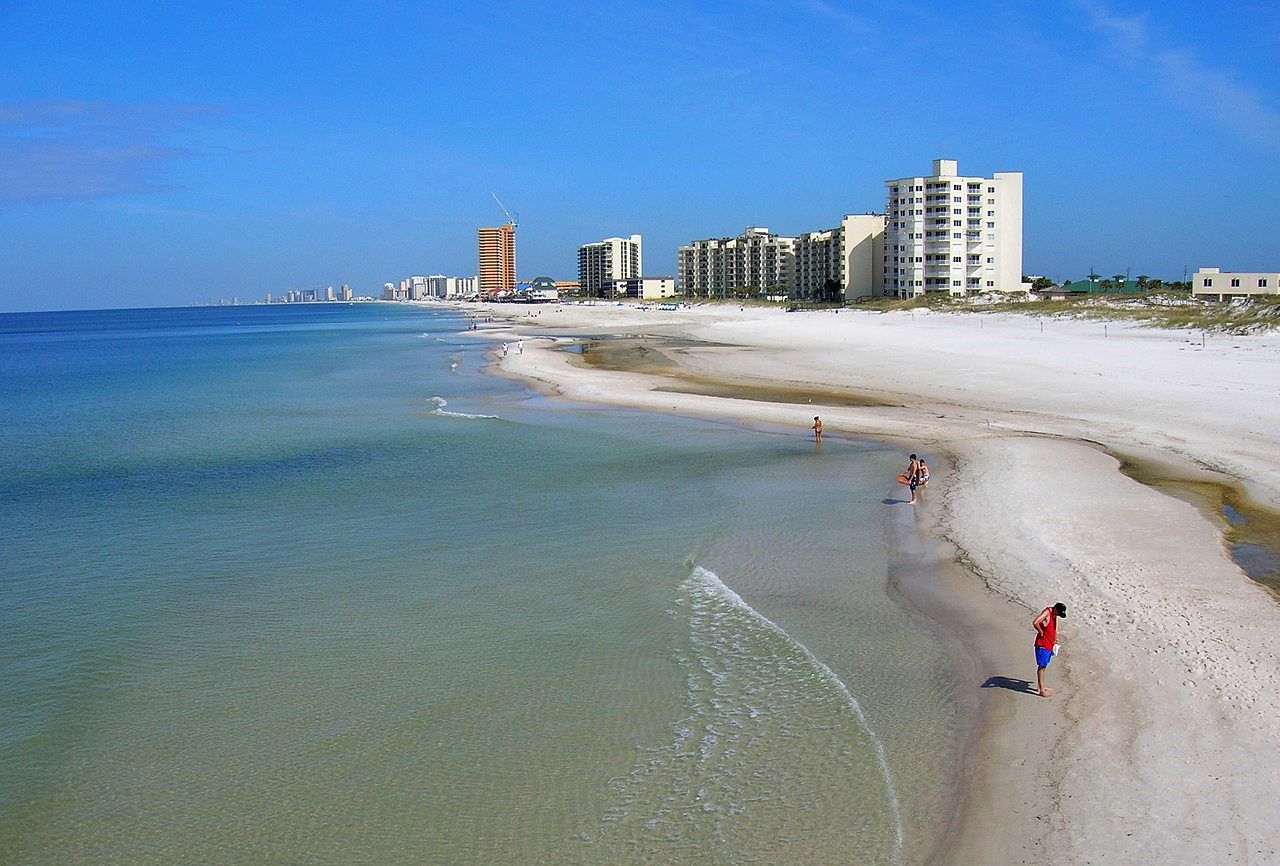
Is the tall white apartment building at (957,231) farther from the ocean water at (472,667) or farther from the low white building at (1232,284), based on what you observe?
the ocean water at (472,667)

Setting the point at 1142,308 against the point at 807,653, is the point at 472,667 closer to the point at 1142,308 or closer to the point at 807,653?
the point at 807,653

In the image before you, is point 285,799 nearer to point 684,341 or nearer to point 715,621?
point 715,621

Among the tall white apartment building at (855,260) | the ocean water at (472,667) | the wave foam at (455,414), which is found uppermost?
the tall white apartment building at (855,260)

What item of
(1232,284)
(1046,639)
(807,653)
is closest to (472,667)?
(807,653)

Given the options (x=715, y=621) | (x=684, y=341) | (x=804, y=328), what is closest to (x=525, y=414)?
(x=715, y=621)

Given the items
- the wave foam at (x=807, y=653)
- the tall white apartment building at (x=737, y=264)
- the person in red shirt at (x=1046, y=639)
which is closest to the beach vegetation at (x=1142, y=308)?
the wave foam at (x=807, y=653)

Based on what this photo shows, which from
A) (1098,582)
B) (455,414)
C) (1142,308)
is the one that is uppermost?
(1142,308)

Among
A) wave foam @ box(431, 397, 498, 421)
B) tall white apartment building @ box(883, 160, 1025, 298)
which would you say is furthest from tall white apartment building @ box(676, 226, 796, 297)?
wave foam @ box(431, 397, 498, 421)

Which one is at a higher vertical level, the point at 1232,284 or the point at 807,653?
the point at 1232,284
